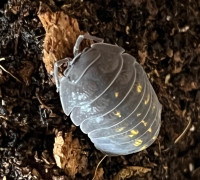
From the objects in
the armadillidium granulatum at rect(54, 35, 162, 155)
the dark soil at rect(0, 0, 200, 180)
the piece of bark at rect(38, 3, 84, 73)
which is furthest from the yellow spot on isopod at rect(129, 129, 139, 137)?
the piece of bark at rect(38, 3, 84, 73)

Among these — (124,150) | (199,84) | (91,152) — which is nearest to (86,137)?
(91,152)

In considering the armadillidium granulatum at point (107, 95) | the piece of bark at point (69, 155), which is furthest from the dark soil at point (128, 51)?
the armadillidium granulatum at point (107, 95)

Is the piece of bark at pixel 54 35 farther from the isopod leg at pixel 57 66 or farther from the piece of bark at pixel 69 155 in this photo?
the piece of bark at pixel 69 155

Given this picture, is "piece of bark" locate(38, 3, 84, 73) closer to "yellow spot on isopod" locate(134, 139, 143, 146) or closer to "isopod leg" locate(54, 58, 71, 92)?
"isopod leg" locate(54, 58, 71, 92)

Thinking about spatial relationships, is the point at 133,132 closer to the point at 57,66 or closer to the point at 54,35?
the point at 57,66

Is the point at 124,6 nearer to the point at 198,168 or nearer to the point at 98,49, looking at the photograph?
the point at 98,49

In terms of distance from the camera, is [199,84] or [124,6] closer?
[124,6]

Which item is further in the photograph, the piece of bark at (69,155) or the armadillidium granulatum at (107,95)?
the piece of bark at (69,155)
